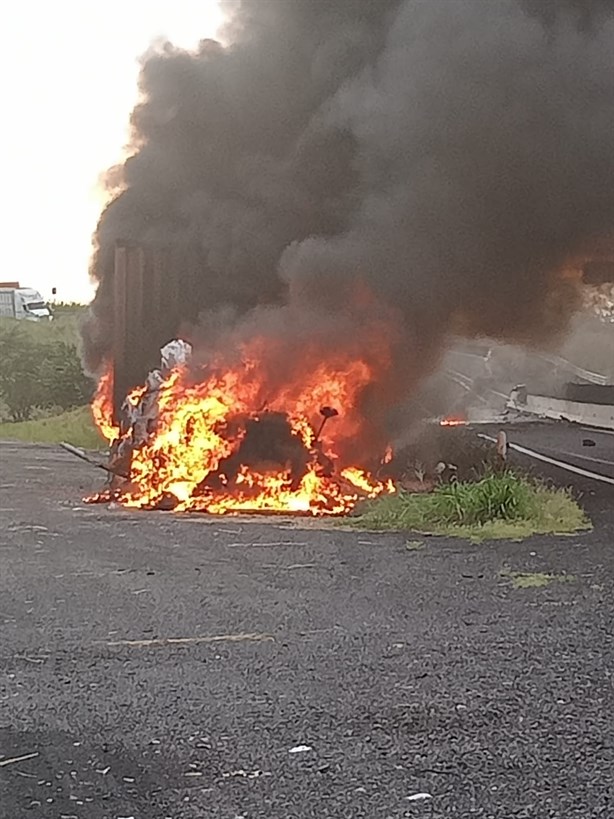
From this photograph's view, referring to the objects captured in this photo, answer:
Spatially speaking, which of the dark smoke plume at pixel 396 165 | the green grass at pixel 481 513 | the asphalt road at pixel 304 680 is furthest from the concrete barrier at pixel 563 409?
the asphalt road at pixel 304 680

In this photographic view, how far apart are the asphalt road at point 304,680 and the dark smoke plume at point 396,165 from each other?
17.4 feet

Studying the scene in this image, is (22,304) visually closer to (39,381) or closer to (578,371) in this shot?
(39,381)

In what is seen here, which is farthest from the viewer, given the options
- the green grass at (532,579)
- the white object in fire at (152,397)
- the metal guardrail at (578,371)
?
the metal guardrail at (578,371)

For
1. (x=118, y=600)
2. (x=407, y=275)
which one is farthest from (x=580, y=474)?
(x=118, y=600)

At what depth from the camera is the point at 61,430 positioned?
25750 millimetres

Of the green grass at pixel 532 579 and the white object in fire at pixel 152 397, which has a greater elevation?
the white object in fire at pixel 152 397

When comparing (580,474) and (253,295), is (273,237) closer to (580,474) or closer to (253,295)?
(253,295)

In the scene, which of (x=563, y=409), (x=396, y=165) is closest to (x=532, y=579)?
(x=396, y=165)

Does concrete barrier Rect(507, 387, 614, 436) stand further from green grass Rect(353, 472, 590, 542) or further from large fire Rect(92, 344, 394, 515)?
green grass Rect(353, 472, 590, 542)

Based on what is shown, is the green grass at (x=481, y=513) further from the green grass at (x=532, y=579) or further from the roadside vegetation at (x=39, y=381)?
the roadside vegetation at (x=39, y=381)

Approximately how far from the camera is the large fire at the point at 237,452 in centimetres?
1357

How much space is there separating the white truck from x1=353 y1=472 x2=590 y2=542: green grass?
107ft

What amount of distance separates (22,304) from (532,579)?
38445 mm

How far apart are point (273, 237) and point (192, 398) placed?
315 cm
